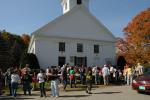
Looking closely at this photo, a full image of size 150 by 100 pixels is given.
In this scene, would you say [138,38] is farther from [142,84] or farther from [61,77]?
[142,84]

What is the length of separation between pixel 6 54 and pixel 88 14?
1454cm

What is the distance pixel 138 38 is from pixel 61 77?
2914 cm

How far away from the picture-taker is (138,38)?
48.9 metres

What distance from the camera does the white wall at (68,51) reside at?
37.9 metres

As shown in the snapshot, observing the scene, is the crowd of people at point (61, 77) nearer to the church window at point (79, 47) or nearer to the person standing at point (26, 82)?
the person standing at point (26, 82)

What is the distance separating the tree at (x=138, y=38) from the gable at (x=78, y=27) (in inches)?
292

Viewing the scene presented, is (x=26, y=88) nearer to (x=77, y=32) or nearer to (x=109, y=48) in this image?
(x=77, y=32)

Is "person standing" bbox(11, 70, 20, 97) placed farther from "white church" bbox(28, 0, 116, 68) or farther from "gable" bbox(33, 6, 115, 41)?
"gable" bbox(33, 6, 115, 41)

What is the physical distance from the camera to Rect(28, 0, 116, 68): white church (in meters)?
38.2

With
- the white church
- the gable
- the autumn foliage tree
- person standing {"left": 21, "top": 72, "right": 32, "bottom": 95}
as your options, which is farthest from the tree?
person standing {"left": 21, "top": 72, "right": 32, "bottom": 95}

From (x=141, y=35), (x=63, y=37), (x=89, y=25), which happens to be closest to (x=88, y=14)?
(x=89, y=25)

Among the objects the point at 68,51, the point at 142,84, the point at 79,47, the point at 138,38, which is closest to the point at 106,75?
the point at 142,84

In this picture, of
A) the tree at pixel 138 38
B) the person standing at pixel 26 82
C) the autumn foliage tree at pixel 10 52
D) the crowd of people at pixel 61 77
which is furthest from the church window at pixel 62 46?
the person standing at pixel 26 82

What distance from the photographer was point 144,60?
4812 centimetres
